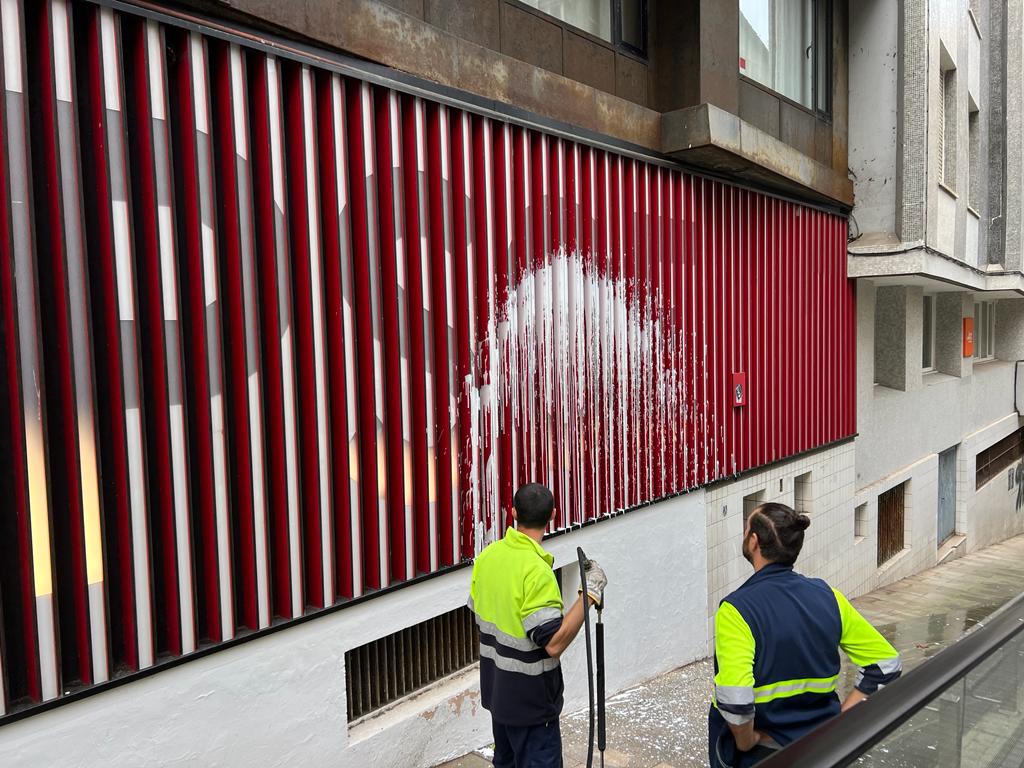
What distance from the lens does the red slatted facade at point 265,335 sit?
3.00 m

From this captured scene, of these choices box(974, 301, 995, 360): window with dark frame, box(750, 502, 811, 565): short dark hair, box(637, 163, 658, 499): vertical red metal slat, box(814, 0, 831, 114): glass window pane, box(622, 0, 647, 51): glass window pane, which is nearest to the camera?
box(750, 502, 811, 565): short dark hair

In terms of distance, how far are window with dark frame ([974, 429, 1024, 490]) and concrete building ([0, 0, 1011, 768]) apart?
417 inches

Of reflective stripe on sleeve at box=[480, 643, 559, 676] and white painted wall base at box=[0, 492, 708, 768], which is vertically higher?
reflective stripe on sleeve at box=[480, 643, 559, 676]

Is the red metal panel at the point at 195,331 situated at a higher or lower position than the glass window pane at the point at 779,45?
lower

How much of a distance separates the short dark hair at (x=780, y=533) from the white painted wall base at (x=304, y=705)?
227 cm

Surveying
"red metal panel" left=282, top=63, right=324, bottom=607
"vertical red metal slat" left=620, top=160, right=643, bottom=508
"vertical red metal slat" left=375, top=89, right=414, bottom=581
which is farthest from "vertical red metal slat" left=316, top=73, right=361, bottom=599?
A: "vertical red metal slat" left=620, top=160, right=643, bottom=508

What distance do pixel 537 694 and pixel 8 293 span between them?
8.73 ft

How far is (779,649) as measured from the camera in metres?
2.79

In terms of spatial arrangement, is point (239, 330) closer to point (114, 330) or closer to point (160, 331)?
point (160, 331)

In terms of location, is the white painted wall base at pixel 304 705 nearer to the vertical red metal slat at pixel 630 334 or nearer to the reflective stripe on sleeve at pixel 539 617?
the vertical red metal slat at pixel 630 334

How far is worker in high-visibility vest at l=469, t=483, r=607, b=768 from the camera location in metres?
3.37

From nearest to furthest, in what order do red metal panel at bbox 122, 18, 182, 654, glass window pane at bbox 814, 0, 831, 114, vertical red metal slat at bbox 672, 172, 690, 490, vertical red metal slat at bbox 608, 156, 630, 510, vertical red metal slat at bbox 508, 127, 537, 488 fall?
red metal panel at bbox 122, 18, 182, 654
vertical red metal slat at bbox 508, 127, 537, 488
vertical red metal slat at bbox 608, 156, 630, 510
vertical red metal slat at bbox 672, 172, 690, 490
glass window pane at bbox 814, 0, 831, 114

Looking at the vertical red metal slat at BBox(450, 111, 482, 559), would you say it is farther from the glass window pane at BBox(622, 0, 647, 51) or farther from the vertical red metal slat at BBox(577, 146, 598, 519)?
the glass window pane at BBox(622, 0, 647, 51)

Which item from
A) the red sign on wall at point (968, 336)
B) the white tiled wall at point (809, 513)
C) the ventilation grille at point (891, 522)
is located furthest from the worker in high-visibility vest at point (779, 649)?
the red sign on wall at point (968, 336)
